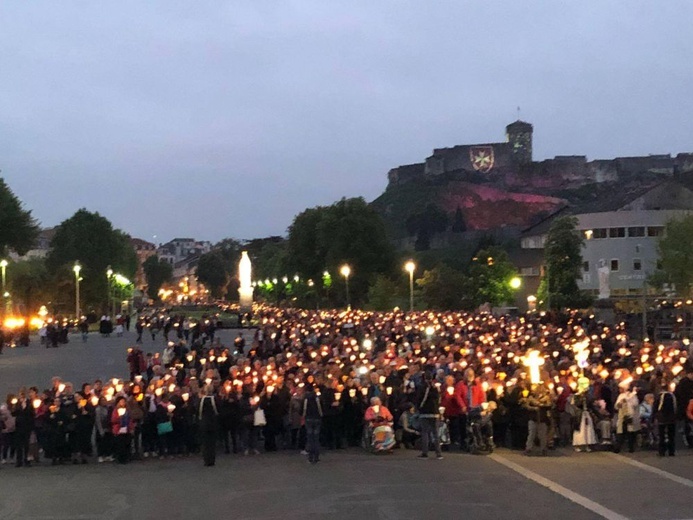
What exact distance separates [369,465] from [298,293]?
94.5 meters

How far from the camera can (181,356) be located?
116 feet

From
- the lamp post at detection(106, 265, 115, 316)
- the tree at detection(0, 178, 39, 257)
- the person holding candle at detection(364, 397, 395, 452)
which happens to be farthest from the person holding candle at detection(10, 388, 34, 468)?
the lamp post at detection(106, 265, 115, 316)

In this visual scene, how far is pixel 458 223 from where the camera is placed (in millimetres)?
195250

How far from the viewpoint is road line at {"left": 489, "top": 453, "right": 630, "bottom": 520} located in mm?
13258

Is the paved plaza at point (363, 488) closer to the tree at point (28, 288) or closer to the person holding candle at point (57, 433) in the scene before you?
the person holding candle at point (57, 433)

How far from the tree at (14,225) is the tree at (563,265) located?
33.7 m

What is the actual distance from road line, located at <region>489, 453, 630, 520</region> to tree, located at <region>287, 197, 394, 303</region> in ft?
261

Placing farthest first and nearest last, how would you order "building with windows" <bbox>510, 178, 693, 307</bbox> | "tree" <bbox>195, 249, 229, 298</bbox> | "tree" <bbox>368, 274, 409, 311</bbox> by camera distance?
"tree" <bbox>195, 249, 229, 298</bbox>
"building with windows" <bbox>510, 178, 693, 307</bbox>
"tree" <bbox>368, 274, 409, 311</bbox>

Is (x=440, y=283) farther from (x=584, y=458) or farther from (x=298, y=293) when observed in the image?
(x=584, y=458)

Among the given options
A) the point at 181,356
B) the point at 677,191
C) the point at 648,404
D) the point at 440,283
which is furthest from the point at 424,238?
the point at 648,404

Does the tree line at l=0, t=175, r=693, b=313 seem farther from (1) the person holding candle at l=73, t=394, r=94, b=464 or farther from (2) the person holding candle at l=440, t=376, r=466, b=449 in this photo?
(2) the person holding candle at l=440, t=376, r=466, b=449

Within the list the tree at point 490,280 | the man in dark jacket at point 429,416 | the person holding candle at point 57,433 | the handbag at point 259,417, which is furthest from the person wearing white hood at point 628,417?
the tree at point 490,280

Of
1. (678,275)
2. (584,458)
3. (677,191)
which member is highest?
(677,191)

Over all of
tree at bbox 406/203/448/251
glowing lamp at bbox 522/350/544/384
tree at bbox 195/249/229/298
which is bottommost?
glowing lamp at bbox 522/350/544/384
